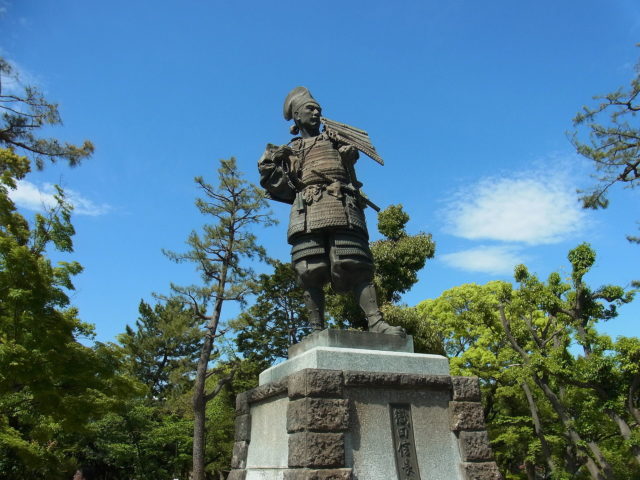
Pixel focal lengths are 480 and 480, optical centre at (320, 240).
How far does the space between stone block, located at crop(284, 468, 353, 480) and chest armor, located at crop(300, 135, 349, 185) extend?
9.46ft

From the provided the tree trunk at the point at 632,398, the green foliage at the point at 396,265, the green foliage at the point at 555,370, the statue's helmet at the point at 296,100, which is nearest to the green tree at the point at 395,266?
the green foliage at the point at 396,265

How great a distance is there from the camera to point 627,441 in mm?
11805

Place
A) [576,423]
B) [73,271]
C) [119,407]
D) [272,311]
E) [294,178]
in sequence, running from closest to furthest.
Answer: [294,178] < [73,271] < [119,407] < [576,423] < [272,311]

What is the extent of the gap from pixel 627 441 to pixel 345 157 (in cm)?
1128

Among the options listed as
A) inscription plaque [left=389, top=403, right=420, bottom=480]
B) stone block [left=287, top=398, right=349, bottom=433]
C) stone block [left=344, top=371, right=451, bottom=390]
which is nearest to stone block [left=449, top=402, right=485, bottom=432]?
stone block [left=344, top=371, right=451, bottom=390]

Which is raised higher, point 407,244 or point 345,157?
point 407,244

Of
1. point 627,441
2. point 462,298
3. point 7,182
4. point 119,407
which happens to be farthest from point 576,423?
point 7,182

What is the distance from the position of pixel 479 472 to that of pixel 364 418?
3.65 feet

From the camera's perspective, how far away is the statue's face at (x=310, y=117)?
18.9ft

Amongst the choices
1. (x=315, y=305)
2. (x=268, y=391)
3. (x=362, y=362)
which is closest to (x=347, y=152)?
(x=315, y=305)

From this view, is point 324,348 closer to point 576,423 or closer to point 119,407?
point 119,407

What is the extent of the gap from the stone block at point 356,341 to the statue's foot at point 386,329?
38 millimetres

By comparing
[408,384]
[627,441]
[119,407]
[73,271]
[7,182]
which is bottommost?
[408,384]

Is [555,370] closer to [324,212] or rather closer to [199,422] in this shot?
[324,212]
